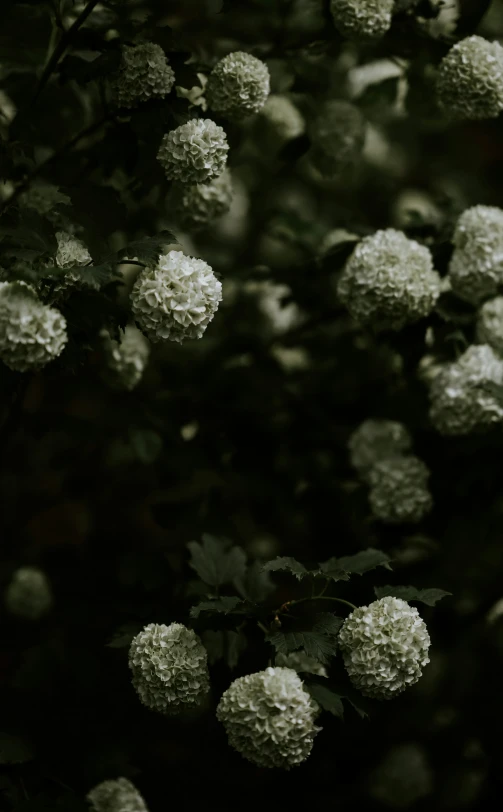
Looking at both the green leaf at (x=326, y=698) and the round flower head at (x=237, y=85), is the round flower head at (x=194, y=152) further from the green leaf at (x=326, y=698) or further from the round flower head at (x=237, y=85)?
the green leaf at (x=326, y=698)

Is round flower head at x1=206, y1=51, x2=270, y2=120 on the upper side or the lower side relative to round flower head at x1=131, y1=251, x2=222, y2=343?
upper

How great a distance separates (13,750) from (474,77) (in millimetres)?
1634

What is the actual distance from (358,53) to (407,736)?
185 centimetres

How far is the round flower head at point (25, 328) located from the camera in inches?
50.1

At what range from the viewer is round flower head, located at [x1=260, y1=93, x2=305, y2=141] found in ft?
7.76

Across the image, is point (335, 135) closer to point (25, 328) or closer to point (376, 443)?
point (376, 443)

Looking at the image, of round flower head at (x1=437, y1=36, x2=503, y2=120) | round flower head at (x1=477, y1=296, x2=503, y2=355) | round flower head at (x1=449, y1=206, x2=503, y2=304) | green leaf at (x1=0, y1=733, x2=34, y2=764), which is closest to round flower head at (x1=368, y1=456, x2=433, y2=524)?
round flower head at (x1=477, y1=296, x2=503, y2=355)

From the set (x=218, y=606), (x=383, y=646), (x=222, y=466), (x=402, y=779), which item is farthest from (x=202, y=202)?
(x=402, y=779)

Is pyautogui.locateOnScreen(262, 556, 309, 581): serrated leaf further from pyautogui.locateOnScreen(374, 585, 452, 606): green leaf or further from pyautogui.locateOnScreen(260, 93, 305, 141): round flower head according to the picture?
pyautogui.locateOnScreen(260, 93, 305, 141): round flower head

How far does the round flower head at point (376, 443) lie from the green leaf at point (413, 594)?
2.15ft

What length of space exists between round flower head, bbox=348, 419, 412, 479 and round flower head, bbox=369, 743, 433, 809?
2.50 feet

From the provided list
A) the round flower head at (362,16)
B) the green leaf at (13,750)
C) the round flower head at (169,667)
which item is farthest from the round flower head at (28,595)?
the round flower head at (362,16)

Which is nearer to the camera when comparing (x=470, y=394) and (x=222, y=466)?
(x=470, y=394)

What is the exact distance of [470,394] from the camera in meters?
1.92
